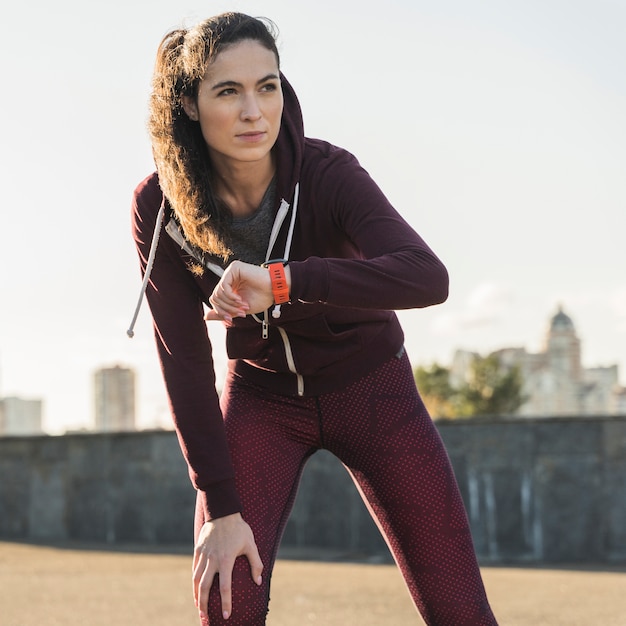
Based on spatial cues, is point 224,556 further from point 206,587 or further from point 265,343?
point 265,343

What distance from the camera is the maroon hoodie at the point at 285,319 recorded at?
3.30m

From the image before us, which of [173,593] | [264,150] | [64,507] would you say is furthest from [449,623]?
[64,507]

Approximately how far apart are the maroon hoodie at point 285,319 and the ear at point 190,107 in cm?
24

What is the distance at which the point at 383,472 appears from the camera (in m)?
3.44

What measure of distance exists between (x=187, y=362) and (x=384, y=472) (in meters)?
0.61

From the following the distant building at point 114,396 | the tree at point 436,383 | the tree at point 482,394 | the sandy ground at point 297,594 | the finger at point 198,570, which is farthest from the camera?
the distant building at point 114,396

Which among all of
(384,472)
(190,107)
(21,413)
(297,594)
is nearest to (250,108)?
(190,107)

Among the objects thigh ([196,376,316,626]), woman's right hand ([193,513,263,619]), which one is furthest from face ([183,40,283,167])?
woman's right hand ([193,513,263,619])

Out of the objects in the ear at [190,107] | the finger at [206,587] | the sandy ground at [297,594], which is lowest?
the sandy ground at [297,594]

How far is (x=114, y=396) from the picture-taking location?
333ft

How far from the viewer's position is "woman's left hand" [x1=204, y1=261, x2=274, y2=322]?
2863 mm

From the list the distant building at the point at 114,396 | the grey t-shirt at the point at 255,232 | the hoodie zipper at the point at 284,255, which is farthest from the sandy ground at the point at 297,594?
the distant building at the point at 114,396

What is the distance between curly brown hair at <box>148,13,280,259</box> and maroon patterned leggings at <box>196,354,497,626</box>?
1.62ft

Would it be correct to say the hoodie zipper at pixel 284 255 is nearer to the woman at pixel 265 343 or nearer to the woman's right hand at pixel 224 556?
the woman at pixel 265 343
